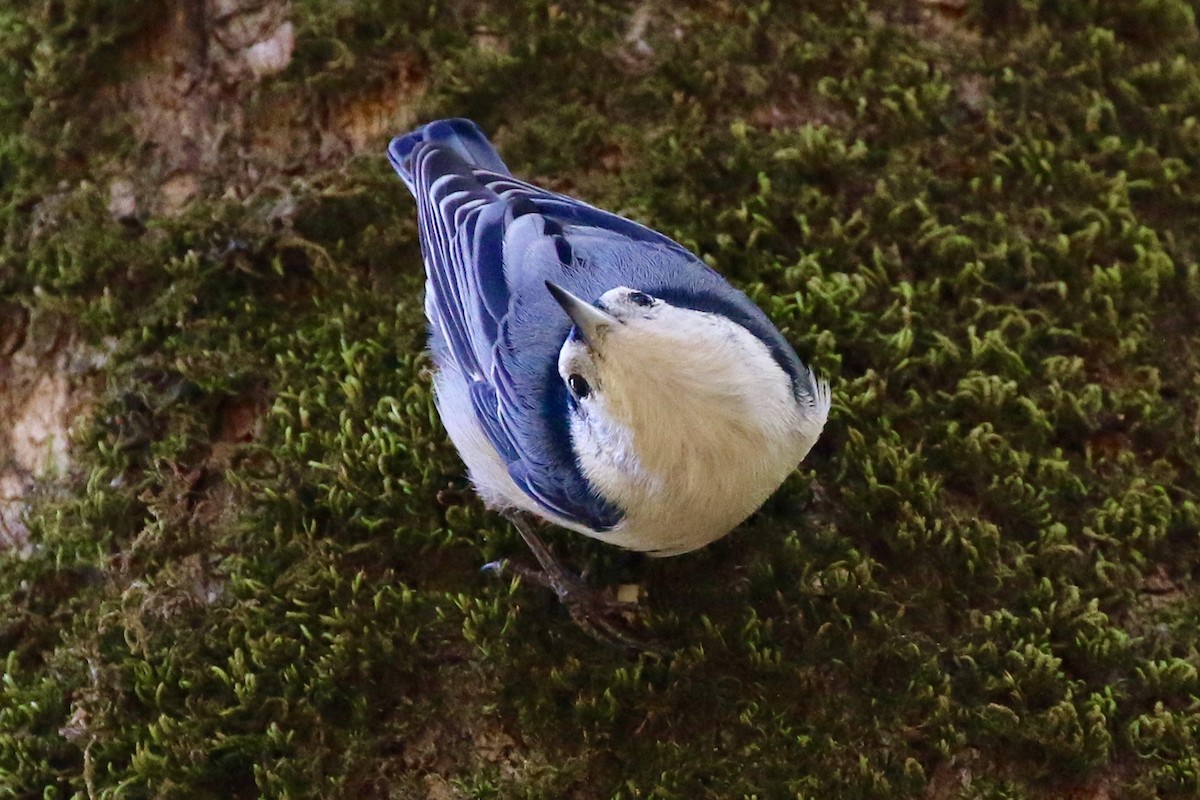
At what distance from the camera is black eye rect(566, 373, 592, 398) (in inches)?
69.3

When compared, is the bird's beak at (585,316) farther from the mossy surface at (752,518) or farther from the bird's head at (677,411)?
the mossy surface at (752,518)

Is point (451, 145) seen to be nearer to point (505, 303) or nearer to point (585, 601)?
point (505, 303)

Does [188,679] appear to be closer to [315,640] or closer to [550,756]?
[315,640]

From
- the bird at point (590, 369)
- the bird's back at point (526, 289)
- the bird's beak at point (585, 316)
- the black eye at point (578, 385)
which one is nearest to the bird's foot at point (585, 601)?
the bird at point (590, 369)

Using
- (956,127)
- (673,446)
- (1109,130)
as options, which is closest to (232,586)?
(673,446)

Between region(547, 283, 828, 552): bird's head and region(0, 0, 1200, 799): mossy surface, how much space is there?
33cm

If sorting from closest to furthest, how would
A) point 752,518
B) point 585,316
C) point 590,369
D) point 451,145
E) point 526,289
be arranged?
1. point 585,316
2. point 590,369
3. point 526,289
4. point 752,518
5. point 451,145

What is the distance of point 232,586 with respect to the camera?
216cm

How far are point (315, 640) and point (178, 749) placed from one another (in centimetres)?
30

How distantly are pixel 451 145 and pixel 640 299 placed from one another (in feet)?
2.98

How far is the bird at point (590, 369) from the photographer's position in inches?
67.7

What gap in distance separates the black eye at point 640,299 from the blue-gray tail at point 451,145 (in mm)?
845

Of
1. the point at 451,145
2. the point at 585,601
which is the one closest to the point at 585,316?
the point at 585,601

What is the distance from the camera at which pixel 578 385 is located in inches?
70.3
